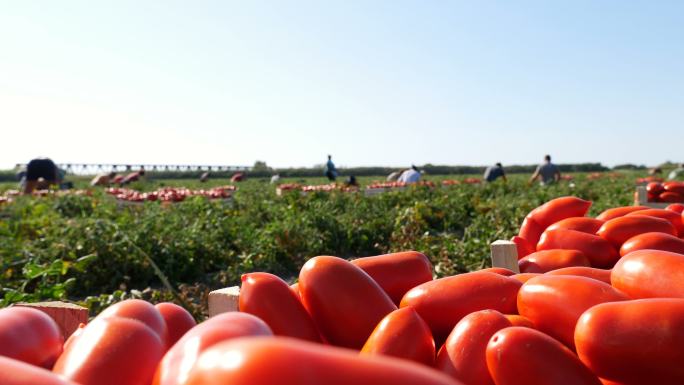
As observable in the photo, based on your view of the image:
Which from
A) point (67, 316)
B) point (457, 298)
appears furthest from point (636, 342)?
point (67, 316)

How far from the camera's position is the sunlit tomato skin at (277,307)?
1215 millimetres

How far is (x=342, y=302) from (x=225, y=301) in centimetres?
38

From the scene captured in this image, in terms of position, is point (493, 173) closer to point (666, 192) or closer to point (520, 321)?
point (666, 192)

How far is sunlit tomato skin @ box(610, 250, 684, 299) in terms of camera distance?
1.33 metres

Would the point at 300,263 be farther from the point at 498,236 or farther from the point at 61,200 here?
the point at 61,200

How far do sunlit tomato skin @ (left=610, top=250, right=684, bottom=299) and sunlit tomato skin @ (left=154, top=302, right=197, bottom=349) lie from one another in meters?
1.07

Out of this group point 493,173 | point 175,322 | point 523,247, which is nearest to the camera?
point 175,322

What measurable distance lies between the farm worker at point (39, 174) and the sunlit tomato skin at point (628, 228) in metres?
16.3

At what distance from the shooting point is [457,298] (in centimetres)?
133

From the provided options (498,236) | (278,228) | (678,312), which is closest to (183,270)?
(278,228)

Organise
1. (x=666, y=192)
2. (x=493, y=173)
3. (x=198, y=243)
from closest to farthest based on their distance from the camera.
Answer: (x=666, y=192) < (x=198, y=243) < (x=493, y=173)

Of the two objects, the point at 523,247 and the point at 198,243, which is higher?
the point at 523,247

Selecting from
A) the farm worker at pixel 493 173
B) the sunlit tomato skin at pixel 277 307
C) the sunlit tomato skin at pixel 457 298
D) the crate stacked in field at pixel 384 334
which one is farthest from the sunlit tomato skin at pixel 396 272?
the farm worker at pixel 493 173

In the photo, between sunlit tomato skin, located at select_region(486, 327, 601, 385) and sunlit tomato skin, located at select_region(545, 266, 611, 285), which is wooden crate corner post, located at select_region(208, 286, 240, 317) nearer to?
sunlit tomato skin, located at select_region(486, 327, 601, 385)
